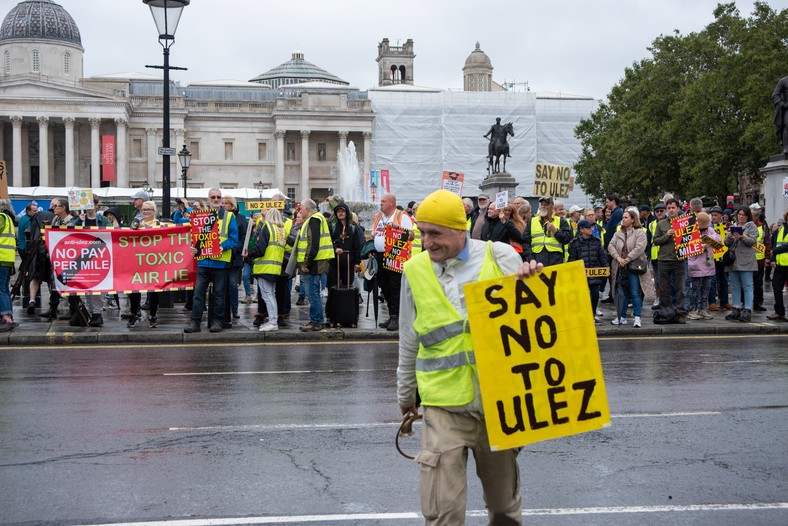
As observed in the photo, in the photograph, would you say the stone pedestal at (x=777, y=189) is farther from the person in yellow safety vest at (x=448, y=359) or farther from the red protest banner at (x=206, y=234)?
the person in yellow safety vest at (x=448, y=359)

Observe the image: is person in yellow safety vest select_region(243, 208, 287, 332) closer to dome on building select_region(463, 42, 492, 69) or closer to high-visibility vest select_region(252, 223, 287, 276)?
high-visibility vest select_region(252, 223, 287, 276)

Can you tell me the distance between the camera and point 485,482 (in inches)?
181

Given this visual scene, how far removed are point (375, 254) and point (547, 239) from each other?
107 inches

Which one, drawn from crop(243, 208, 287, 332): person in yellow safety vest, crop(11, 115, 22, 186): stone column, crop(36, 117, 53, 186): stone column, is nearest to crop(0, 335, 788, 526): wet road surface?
crop(243, 208, 287, 332): person in yellow safety vest

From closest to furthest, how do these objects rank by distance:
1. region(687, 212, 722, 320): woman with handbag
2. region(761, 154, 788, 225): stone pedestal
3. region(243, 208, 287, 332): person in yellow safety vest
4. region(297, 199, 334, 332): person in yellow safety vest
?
region(297, 199, 334, 332): person in yellow safety vest, region(243, 208, 287, 332): person in yellow safety vest, region(687, 212, 722, 320): woman with handbag, region(761, 154, 788, 225): stone pedestal

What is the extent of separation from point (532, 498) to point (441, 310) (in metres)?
2.00

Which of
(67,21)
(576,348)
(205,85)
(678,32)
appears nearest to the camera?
(576,348)

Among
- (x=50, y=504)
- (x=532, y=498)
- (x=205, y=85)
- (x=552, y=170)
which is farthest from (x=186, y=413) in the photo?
(x=205, y=85)

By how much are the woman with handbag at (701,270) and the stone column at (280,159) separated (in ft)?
276

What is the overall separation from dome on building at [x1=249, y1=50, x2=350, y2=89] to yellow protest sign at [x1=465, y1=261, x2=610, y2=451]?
126 metres

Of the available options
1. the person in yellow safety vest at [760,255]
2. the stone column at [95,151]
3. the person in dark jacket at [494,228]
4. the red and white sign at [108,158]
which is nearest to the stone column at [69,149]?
the stone column at [95,151]

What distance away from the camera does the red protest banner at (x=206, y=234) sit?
14383 millimetres

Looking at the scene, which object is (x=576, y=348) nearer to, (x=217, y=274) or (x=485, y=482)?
(x=485, y=482)

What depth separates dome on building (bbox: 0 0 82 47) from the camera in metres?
94.5
